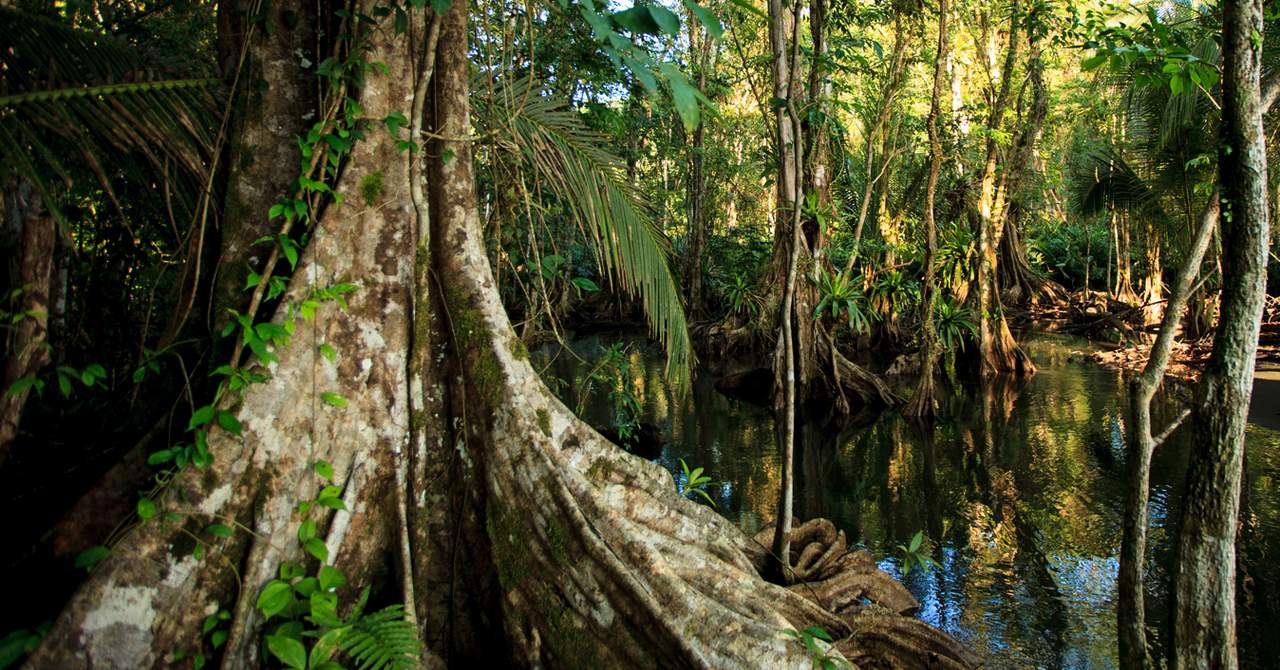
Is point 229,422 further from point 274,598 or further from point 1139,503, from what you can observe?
point 1139,503

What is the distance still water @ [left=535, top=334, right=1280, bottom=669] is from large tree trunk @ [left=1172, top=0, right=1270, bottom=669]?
3.60 ft

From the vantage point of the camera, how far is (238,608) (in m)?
2.27

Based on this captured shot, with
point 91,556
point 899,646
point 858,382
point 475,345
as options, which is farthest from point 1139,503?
point 858,382

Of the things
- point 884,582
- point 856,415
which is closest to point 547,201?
point 884,582

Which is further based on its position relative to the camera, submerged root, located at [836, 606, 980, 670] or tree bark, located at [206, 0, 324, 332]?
submerged root, located at [836, 606, 980, 670]

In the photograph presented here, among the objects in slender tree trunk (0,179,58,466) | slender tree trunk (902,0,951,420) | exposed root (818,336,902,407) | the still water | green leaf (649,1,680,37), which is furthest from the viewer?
exposed root (818,336,902,407)

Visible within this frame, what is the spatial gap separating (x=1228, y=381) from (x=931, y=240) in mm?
6288

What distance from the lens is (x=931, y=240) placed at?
8750mm

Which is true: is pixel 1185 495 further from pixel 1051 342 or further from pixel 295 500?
pixel 1051 342

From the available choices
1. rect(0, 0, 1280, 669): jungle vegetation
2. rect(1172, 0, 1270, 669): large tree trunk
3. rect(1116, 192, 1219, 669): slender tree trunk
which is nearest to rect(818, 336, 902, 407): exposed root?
rect(0, 0, 1280, 669): jungle vegetation

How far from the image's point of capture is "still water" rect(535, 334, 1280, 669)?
416 centimetres

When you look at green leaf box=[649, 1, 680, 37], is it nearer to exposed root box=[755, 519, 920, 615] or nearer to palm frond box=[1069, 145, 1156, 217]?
exposed root box=[755, 519, 920, 615]

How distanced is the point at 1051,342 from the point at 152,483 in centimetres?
1489

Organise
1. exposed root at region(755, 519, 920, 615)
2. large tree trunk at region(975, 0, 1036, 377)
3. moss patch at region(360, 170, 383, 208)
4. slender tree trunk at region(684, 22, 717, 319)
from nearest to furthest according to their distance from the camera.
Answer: moss patch at region(360, 170, 383, 208)
exposed root at region(755, 519, 920, 615)
large tree trunk at region(975, 0, 1036, 377)
slender tree trunk at region(684, 22, 717, 319)
